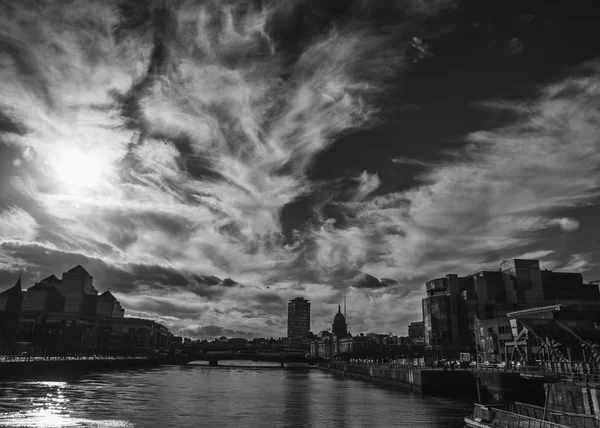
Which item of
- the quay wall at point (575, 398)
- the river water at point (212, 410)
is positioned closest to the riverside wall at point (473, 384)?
the river water at point (212, 410)

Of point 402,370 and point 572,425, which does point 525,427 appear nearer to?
point 572,425

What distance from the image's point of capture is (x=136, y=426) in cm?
5838

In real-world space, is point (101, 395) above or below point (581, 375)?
below

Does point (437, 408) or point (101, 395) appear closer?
point (437, 408)

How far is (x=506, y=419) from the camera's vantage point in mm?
47531

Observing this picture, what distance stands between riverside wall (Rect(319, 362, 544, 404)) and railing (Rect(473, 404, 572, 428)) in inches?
848

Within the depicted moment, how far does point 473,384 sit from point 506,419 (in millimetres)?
63803

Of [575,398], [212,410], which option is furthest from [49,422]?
[575,398]

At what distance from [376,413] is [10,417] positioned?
52.9m

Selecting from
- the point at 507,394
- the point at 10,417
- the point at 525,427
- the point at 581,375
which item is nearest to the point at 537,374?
the point at 507,394

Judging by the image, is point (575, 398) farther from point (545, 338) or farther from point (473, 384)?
point (545, 338)

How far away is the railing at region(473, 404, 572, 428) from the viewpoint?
40.7 metres

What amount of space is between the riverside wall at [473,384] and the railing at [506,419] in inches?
848

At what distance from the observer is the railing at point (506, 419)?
40.7 m
